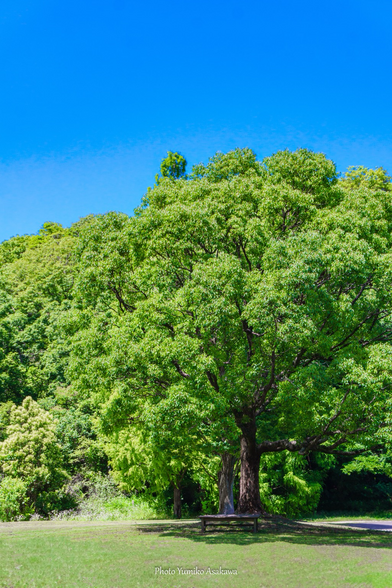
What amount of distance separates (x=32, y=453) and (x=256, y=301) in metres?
17.9

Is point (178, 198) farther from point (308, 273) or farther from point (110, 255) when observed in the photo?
point (308, 273)

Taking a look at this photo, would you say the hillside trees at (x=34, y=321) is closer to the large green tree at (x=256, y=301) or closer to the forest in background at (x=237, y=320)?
the forest in background at (x=237, y=320)

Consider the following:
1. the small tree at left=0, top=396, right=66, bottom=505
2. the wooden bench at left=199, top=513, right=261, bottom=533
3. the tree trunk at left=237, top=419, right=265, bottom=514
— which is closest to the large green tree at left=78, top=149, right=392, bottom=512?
the tree trunk at left=237, top=419, right=265, bottom=514

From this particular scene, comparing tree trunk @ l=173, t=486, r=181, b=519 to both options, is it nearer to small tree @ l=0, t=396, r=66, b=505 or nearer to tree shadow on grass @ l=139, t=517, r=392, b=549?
small tree @ l=0, t=396, r=66, b=505

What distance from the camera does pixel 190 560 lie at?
9.95 meters

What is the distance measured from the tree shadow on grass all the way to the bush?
10.1m

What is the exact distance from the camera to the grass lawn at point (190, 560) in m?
8.20

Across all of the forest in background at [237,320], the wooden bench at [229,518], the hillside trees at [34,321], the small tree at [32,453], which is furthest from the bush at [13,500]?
the wooden bench at [229,518]

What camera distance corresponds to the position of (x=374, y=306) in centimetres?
1628

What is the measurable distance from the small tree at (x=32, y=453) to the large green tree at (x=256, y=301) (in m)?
11.4

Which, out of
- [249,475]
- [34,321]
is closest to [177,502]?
[249,475]

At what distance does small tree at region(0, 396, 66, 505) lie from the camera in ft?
85.4

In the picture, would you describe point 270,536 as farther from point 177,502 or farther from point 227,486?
point 177,502

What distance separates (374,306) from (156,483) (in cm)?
1476
